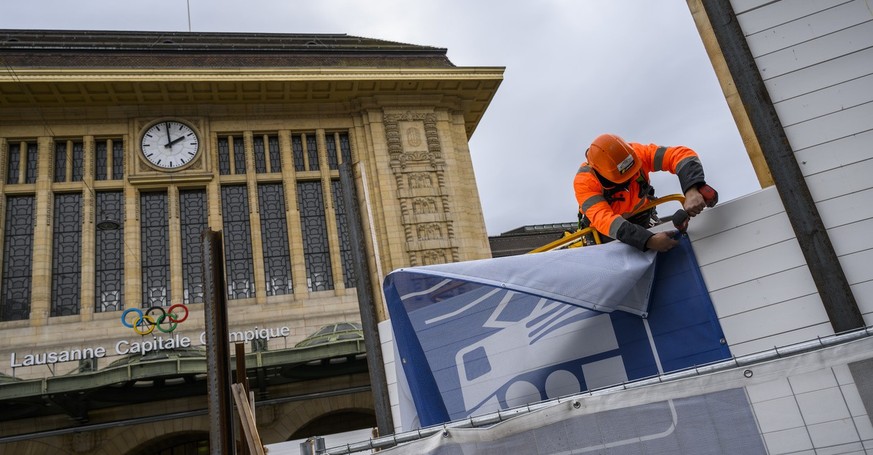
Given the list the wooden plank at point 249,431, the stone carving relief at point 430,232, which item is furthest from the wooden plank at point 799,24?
the stone carving relief at point 430,232

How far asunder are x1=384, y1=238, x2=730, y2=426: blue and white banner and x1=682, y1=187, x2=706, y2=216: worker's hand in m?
0.34

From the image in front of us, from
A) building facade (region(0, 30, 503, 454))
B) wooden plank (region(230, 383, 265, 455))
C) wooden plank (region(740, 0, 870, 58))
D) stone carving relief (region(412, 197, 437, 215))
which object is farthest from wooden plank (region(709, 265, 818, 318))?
stone carving relief (region(412, 197, 437, 215))

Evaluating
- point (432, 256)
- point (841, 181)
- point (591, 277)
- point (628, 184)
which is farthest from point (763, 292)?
point (432, 256)

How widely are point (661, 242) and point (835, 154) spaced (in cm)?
122

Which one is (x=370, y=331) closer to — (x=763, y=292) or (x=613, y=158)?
(x=613, y=158)

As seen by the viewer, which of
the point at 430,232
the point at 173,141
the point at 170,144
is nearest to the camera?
the point at 170,144

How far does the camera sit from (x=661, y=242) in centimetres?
412

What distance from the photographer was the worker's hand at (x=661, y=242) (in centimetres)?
412

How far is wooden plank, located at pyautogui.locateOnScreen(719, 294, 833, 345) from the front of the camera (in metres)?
3.77

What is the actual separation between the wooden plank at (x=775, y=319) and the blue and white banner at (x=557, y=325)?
112 millimetres

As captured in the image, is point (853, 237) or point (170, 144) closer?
point (853, 237)

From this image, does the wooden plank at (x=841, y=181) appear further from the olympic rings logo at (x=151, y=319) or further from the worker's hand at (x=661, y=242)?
the olympic rings logo at (x=151, y=319)

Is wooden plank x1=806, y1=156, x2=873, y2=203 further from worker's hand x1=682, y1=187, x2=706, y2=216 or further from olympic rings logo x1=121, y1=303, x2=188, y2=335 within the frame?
olympic rings logo x1=121, y1=303, x2=188, y2=335

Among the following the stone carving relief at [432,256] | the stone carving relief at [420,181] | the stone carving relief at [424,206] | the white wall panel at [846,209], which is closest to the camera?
the white wall panel at [846,209]
